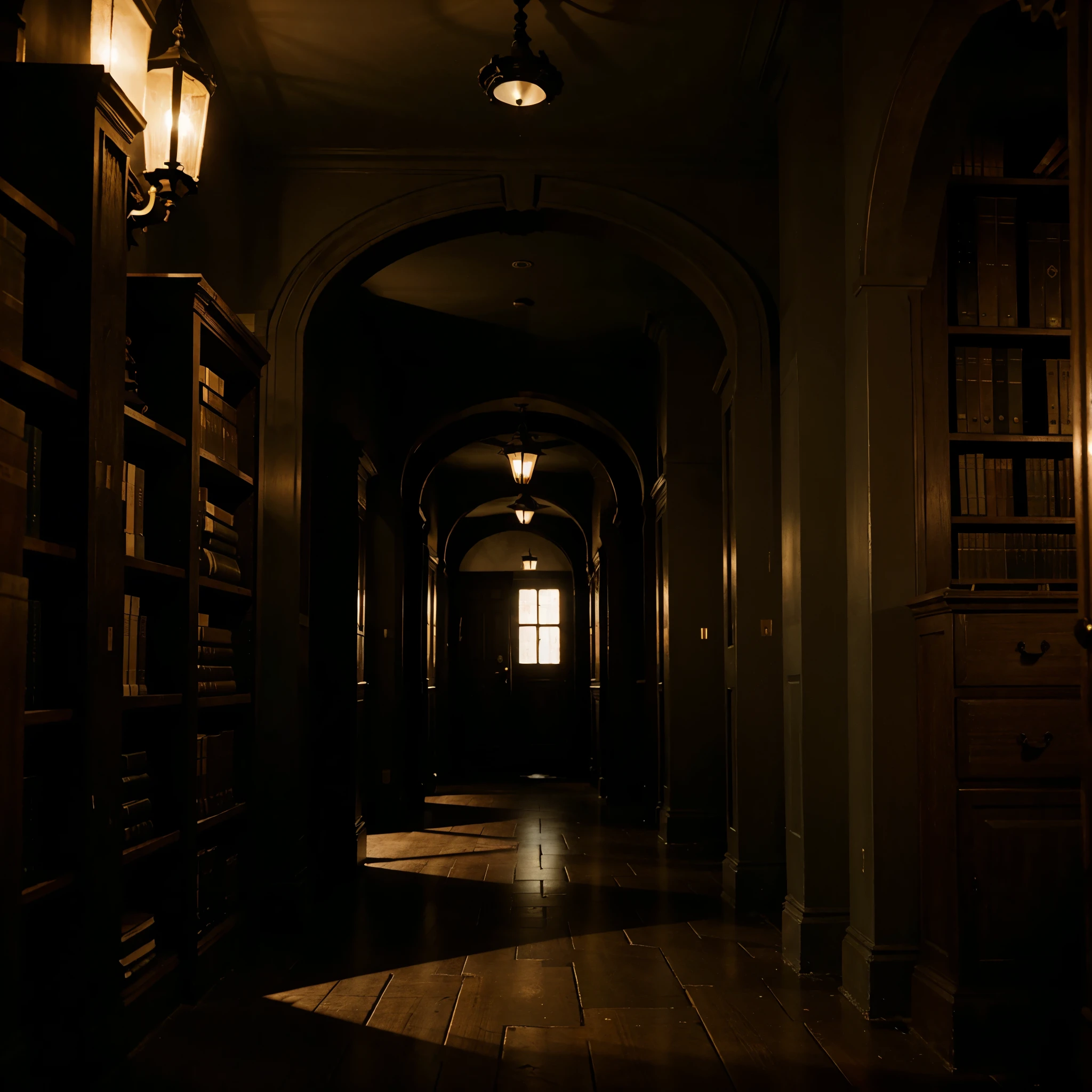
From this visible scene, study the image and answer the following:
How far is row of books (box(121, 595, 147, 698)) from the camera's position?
11.2 ft

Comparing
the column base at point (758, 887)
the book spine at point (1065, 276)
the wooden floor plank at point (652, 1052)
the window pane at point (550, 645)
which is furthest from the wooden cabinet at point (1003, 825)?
the window pane at point (550, 645)

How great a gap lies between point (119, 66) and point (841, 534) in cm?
285

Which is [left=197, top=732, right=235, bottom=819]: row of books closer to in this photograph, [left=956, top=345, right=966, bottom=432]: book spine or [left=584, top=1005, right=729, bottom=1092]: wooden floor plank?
[left=584, top=1005, right=729, bottom=1092]: wooden floor plank

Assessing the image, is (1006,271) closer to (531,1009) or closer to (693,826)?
(531,1009)

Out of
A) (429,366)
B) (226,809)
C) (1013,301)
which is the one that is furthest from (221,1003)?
(429,366)

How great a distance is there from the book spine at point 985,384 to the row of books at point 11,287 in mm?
2951

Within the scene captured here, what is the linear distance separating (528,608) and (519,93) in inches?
495

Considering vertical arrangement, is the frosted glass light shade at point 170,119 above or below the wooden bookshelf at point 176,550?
above

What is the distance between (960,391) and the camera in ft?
12.9

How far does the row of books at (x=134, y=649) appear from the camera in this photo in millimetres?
3407

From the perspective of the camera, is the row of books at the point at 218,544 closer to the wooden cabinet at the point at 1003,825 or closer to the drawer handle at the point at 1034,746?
the wooden cabinet at the point at 1003,825

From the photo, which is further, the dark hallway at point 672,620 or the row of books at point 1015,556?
the row of books at point 1015,556

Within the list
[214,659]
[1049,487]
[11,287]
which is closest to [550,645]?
[214,659]

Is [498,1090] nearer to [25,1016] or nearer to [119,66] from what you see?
[25,1016]
